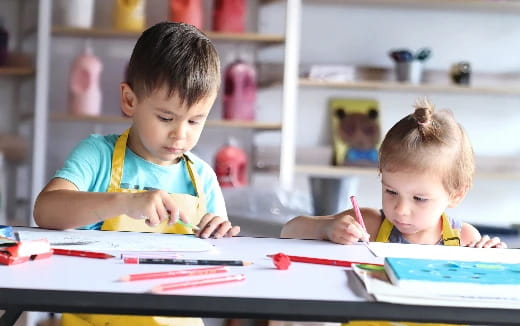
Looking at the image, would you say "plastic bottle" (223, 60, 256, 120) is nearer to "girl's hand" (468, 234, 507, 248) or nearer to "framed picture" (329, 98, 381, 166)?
"framed picture" (329, 98, 381, 166)

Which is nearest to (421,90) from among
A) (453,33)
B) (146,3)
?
(453,33)

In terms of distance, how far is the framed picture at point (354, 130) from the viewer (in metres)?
4.15

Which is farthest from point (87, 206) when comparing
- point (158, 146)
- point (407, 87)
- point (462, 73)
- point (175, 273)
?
point (462, 73)

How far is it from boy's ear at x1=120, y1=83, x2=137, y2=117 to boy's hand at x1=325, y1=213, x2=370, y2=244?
1.51 ft

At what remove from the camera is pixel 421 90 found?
13.8 feet

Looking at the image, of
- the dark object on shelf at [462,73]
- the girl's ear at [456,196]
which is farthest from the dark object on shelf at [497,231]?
the girl's ear at [456,196]

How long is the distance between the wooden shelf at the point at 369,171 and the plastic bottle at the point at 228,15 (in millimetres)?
769

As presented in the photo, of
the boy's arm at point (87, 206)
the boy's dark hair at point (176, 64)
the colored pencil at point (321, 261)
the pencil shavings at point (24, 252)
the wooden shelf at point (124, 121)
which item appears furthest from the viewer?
the wooden shelf at point (124, 121)

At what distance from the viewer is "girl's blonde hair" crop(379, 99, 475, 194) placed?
1506 millimetres

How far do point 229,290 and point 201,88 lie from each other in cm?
62

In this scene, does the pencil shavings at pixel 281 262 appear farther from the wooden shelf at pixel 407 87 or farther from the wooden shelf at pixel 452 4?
the wooden shelf at pixel 452 4

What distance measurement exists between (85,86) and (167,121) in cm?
261

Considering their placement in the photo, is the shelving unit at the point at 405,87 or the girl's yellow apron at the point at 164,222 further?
the shelving unit at the point at 405,87

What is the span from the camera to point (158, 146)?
1.49 meters
